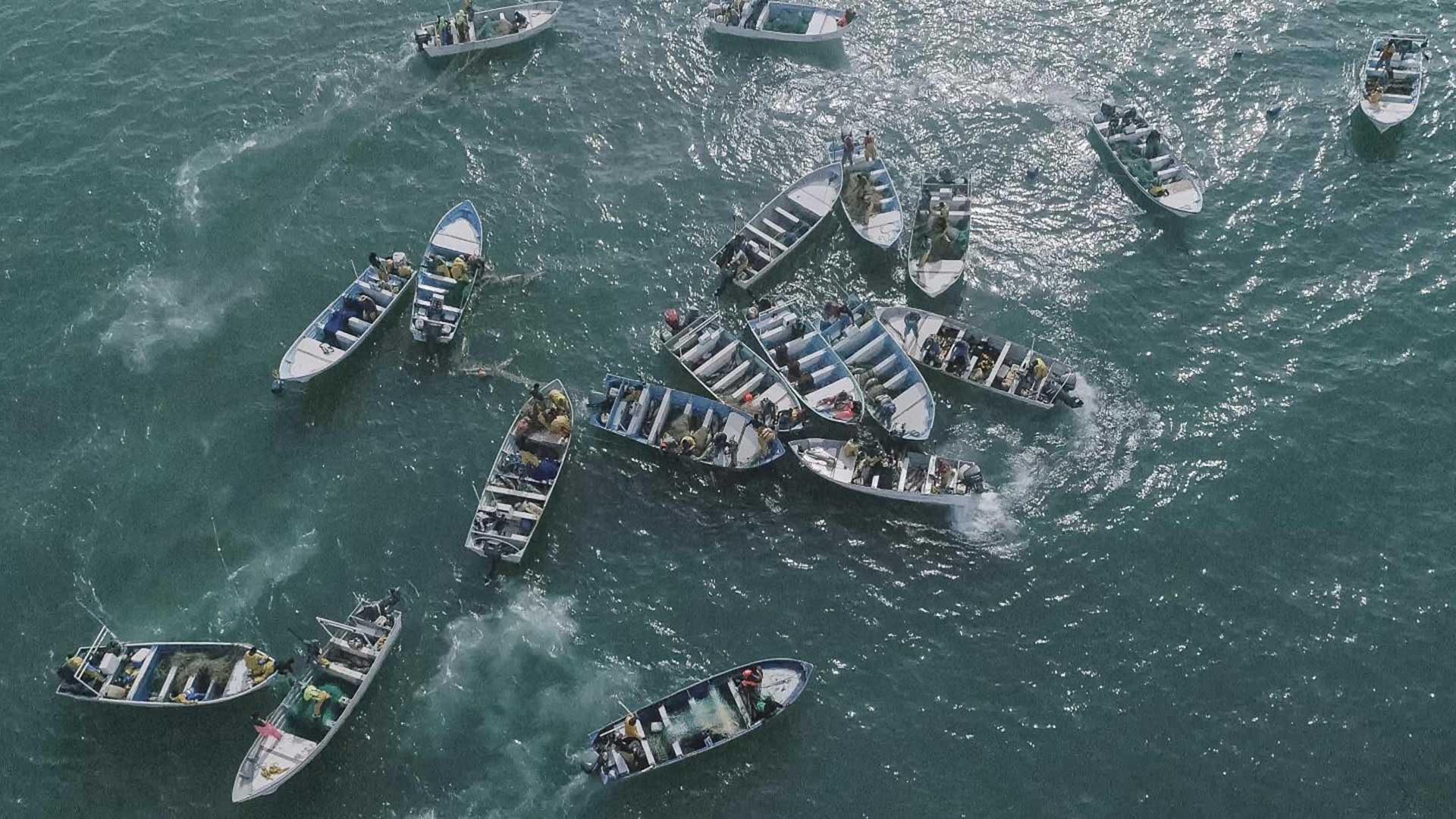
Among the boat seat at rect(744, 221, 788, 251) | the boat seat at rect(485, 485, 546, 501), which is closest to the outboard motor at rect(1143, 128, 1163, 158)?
the boat seat at rect(744, 221, 788, 251)

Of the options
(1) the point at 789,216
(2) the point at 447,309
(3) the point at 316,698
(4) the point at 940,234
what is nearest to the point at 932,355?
(4) the point at 940,234

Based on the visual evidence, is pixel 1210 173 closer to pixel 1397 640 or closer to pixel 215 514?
pixel 1397 640

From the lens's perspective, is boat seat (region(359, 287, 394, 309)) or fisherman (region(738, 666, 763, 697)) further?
boat seat (region(359, 287, 394, 309))

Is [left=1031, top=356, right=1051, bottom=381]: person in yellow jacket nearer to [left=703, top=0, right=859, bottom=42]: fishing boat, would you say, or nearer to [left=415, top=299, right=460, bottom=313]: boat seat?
[left=703, top=0, right=859, bottom=42]: fishing boat

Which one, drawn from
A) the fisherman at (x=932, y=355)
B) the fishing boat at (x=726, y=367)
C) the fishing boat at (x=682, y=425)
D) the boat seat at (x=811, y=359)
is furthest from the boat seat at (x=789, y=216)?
the fishing boat at (x=682, y=425)

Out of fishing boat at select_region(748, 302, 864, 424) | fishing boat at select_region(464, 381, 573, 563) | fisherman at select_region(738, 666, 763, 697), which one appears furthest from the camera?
fishing boat at select_region(748, 302, 864, 424)

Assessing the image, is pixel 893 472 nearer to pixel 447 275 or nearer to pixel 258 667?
pixel 447 275

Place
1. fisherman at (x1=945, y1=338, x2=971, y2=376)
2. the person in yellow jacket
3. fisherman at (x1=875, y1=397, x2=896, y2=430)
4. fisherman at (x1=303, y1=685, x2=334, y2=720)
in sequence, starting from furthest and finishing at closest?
fisherman at (x1=945, y1=338, x2=971, y2=376) → the person in yellow jacket → fisherman at (x1=875, y1=397, x2=896, y2=430) → fisherman at (x1=303, y1=685, x2=334, y2=720)
